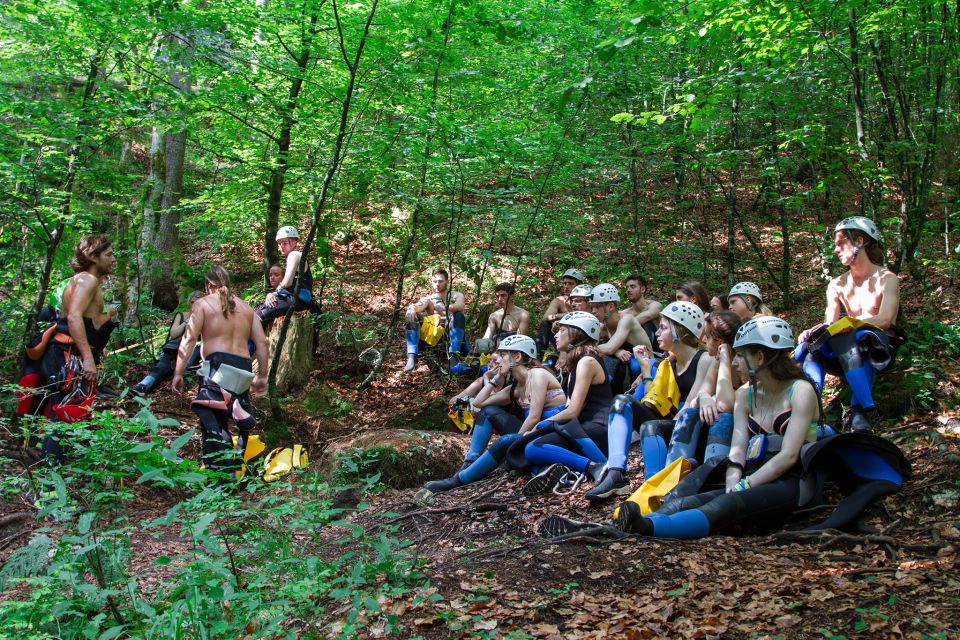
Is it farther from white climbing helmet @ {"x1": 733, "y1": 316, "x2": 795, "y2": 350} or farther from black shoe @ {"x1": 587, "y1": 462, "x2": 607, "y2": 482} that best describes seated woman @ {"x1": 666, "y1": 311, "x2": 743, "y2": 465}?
black shoe @ {"x1": 587, "y1": 462, "x2": 607, "y2": 482}

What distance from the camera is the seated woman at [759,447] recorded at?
12.8 feet

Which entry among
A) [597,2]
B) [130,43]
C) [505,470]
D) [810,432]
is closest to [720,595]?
[810,432]

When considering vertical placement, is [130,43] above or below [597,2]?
below

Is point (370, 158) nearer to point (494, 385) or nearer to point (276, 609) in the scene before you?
point (494, 385)

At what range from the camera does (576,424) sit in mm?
5793

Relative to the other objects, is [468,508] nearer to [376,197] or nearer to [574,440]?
[574,440]

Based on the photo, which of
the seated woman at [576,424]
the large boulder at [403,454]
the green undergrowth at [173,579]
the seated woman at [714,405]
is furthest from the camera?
the large boulder at [403,454]

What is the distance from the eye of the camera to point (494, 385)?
6707 millimetres

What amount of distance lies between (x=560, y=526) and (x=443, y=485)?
193 cm

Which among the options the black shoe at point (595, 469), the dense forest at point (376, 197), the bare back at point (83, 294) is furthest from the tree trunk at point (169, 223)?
the black shoe at point (595, 469)

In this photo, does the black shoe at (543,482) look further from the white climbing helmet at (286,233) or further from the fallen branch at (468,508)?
the white climbing helmet at (286,233)

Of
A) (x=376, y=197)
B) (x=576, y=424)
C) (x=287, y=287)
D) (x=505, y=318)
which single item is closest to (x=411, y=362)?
(x=505, y=318)

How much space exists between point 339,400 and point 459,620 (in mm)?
6437

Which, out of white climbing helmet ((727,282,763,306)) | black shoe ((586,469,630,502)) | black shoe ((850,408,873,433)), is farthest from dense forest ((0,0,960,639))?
white climbing helmet ((727,282,763,306))
